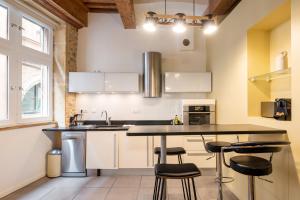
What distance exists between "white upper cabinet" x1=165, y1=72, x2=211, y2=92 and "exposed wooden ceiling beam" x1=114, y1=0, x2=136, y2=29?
1.22 m

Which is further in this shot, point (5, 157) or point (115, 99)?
point (115, 99)

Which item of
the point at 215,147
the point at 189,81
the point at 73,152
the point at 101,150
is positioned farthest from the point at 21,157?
the point at 189,81

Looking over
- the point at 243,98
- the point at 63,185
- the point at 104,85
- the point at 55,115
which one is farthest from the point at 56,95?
the point at 243,98

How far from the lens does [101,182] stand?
3.63 metres

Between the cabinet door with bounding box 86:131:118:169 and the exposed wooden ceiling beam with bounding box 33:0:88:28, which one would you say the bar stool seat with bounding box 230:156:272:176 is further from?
the exposed wooden ceiling beam with bounding box 33:0:88:28

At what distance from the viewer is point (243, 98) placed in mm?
2795

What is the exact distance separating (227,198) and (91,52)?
3.67m

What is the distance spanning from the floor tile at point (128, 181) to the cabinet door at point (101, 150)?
0.25 metres

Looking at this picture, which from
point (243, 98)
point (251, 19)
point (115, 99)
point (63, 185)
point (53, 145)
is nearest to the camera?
point (251, 19)

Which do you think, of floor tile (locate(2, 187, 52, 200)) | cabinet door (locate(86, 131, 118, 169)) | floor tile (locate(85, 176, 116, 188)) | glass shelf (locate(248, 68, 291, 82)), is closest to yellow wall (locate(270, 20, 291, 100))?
glass shelf (locate(248, 68, 291, 82))

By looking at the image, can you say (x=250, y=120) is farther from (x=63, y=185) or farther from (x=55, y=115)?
(x=55, y=115)

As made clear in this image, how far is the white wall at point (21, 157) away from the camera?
119 inches

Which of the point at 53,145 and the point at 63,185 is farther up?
A: the point at 53,145

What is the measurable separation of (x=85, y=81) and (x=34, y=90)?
35.4 inches
